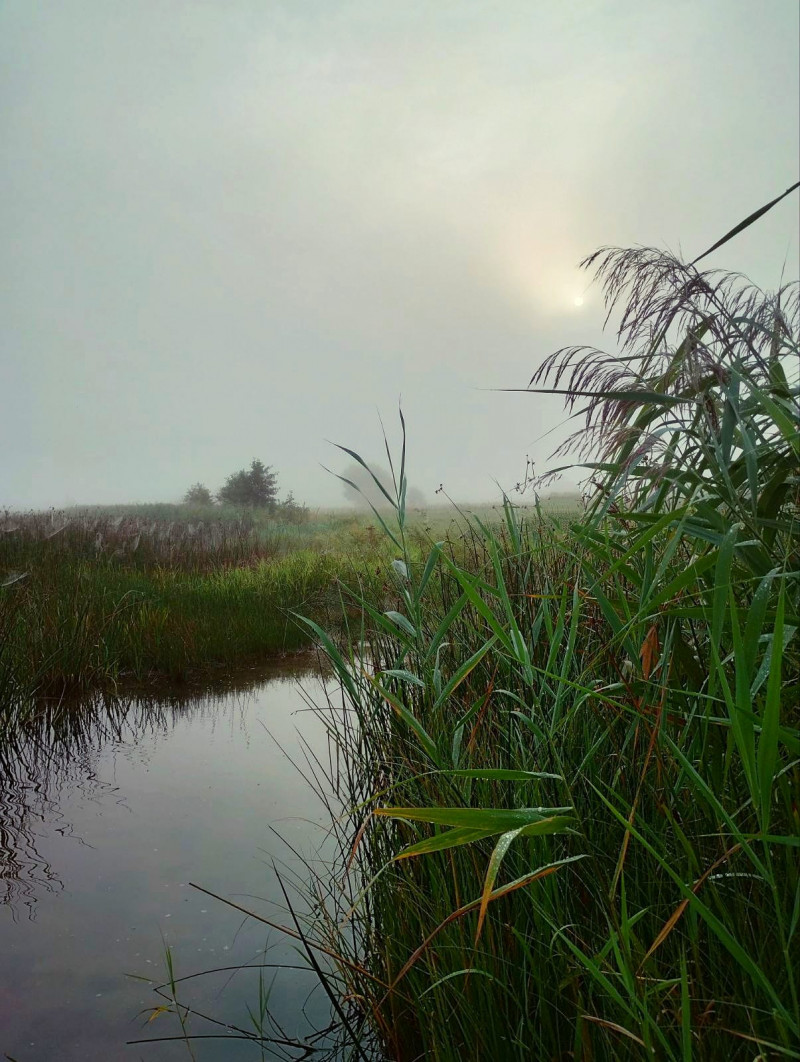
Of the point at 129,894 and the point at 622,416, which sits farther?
the point at 129,894

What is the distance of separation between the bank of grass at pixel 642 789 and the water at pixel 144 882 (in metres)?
0.26

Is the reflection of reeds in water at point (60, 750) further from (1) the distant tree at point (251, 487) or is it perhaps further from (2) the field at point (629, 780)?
(1) the distant tree at point (251, 487)

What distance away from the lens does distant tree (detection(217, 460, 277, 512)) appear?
14516mm

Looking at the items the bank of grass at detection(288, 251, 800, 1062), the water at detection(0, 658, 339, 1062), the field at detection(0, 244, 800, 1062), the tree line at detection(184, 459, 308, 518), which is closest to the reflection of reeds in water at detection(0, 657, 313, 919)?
the water at detection(0, 658, 339, 1062)

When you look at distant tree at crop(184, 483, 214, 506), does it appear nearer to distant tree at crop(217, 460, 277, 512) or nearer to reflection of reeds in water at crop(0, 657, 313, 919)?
distant tree at crop(217, 460, 277, 512)

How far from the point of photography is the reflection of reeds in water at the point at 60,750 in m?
1.99

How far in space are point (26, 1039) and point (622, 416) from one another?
1.50 metres

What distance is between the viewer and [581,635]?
160 centimetres

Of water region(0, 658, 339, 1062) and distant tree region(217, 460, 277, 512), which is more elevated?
distant tree region(217, 460, 277, 512)

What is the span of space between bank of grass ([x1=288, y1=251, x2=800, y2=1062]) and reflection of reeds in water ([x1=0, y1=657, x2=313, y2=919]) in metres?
1.01

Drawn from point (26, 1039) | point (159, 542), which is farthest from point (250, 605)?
point (26, 1039)

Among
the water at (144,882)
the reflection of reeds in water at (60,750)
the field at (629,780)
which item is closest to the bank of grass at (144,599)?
the reflection of reeds in water at (60,750)

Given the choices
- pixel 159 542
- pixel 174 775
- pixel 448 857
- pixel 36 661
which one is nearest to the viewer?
pixel 448 857

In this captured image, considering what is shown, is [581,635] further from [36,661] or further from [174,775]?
[36,661]
